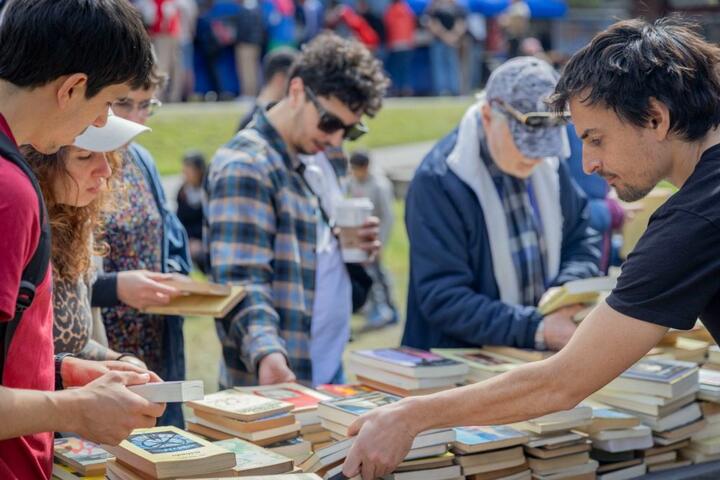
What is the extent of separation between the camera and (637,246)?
1.90 metres

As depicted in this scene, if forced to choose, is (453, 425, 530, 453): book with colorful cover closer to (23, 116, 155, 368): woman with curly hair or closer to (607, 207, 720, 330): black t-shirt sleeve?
(607, 207, 720, 330): black t-shirt sleeve

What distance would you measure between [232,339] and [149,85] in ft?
2.63

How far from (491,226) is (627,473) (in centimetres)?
91

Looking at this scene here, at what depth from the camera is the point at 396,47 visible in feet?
52.4

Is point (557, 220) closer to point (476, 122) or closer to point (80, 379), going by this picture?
point (476, 122)

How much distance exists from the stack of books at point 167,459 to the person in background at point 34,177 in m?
0.20

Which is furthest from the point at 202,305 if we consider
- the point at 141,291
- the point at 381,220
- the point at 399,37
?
the point at 399,37

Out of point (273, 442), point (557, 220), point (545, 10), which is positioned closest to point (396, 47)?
point (545, 10)

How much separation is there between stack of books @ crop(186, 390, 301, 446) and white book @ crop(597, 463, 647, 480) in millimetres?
779

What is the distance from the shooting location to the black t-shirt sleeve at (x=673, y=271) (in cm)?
182

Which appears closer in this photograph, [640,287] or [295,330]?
[640,287]

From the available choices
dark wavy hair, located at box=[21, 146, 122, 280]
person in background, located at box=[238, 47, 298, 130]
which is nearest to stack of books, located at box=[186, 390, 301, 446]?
dark wavy hair, located at box=[21, 146, 122, 280]

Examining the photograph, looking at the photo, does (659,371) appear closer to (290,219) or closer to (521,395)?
(521,395)

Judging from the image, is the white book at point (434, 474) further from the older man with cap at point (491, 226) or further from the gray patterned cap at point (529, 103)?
the gray patterned cap at point (529, 103)
